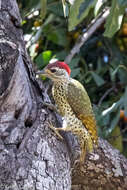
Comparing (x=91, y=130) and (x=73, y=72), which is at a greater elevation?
(x=73, y=72)

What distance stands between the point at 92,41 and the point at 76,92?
196cm

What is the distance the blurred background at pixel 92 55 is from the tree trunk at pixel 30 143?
2.56 feet

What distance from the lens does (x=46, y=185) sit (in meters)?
2.63

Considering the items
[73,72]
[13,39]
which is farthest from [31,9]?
[13,39]

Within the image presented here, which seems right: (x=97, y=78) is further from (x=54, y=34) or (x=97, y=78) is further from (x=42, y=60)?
(x=42, y=60)

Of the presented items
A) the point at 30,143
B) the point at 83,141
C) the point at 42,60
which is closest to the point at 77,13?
the point at 30,143

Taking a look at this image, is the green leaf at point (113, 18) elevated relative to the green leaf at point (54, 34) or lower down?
lower down

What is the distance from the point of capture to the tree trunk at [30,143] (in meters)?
2.62

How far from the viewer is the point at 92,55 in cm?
534

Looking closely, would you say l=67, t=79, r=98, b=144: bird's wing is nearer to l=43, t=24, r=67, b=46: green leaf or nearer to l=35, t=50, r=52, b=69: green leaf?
l=35, t=50, r=52, b=69: green leaf

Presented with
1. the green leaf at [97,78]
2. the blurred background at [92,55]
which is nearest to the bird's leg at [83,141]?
the blurred background at [92,55]

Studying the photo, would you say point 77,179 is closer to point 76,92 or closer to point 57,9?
point 76,92

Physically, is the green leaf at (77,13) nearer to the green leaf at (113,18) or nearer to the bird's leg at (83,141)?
the green leaf at (113,18)

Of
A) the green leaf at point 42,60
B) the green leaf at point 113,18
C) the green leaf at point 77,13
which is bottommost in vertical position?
the green leaf at point 77,13
